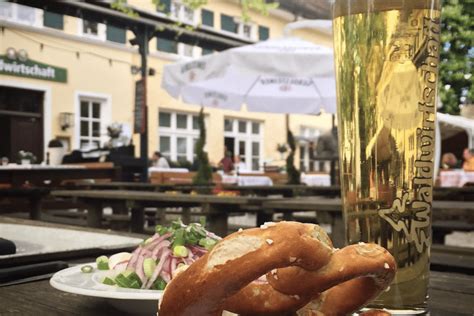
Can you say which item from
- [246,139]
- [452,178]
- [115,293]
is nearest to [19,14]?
[246,139]

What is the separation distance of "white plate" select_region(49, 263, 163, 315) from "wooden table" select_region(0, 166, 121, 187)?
252 inches

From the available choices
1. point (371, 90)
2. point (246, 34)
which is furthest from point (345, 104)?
point (246, 34)

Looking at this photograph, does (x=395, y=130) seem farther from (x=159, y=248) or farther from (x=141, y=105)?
(x=141, y=105)

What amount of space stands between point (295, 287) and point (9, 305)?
424 millimetres

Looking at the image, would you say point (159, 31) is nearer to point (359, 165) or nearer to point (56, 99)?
point (56, 99)

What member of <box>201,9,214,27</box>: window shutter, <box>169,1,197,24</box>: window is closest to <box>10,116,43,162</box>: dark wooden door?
<box>169,1,197,24</box>: window

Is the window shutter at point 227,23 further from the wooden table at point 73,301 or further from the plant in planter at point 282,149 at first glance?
the wooden table at point 73,301

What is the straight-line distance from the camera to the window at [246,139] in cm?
2108

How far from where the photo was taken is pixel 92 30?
1609 cm

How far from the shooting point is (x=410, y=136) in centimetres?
57

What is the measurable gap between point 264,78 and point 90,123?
30.3 feet

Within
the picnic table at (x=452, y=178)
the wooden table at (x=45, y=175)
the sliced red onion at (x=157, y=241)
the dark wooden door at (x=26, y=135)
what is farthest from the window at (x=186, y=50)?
the sliced red onion at (x=157, y=241)

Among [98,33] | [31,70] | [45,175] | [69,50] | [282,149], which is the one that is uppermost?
[98,33]

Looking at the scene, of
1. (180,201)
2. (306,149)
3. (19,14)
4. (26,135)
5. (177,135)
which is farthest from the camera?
(306,149)
